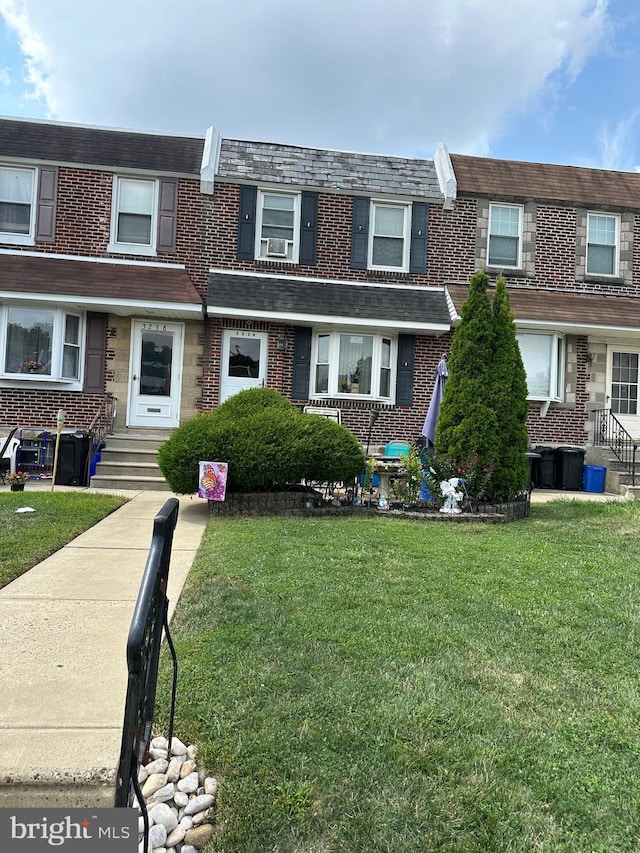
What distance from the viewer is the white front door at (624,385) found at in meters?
13.8

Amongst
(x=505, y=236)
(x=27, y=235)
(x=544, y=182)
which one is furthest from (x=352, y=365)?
(x=27, y=235)

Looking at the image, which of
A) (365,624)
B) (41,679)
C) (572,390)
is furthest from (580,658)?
(572,390)

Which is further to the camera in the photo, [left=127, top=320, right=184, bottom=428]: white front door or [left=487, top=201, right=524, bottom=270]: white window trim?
[left=487, top=201, right=524, bottom=270]: white window trim

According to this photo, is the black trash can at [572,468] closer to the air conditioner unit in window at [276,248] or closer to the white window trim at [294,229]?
the white window trim at [294,229]

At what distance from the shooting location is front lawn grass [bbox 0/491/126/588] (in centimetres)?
526

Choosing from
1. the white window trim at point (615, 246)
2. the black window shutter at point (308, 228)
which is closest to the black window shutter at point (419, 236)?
the black window shutter at point (308, 228)

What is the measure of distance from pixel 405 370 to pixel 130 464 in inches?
238

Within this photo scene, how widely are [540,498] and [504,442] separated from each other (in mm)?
2807

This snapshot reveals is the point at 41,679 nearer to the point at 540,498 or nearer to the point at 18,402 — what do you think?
the point at 540,498

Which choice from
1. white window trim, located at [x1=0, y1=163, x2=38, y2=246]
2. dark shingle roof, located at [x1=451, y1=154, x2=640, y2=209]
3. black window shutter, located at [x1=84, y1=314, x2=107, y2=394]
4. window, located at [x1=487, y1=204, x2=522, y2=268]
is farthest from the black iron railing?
dark shingle roof, located at [x1=451, y1=154, x2=640, y2=209]

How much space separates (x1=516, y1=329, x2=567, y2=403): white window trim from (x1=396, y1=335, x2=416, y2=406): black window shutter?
2.38 metres

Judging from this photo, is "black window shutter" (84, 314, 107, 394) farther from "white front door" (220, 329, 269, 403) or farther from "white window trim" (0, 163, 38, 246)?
"white front door" (220, 329, 269, 403)

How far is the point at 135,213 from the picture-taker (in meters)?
13.0

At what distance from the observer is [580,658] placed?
3.34 meters
